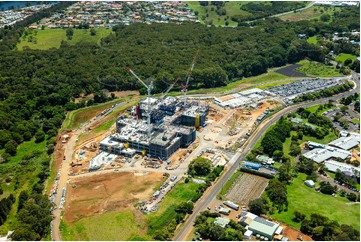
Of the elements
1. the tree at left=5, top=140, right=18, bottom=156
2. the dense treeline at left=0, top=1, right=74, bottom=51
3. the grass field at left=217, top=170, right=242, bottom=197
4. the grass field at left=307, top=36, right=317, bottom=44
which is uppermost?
the dense treeline at left=0, top=1, right=74, bottom=51

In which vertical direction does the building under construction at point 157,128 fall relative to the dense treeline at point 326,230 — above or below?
above

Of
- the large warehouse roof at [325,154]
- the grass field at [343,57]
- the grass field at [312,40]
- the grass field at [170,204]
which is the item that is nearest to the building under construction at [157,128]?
the grass field at [170,204]

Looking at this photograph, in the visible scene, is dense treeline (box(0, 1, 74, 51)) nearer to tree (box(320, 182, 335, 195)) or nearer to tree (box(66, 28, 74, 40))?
tree (box(66, 28, 74, 40))

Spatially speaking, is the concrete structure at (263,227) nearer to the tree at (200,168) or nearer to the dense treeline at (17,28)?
the tree at (200,168)

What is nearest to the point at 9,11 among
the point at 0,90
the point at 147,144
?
the point at 0,90

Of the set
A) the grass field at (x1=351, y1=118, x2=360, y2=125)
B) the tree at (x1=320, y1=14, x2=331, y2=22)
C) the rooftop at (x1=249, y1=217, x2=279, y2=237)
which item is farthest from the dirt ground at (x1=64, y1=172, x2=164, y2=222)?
the tree at (x1=320, y1=14, x2=331, y2=22)
